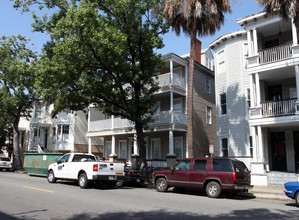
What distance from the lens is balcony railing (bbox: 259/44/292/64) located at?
666 inches

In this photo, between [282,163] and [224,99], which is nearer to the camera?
[282,163]

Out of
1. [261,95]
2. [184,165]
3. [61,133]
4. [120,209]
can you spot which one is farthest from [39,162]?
[261,95]

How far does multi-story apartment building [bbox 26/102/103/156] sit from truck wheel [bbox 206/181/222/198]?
2276 cm

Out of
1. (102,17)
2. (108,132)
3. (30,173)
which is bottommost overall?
(30,173)

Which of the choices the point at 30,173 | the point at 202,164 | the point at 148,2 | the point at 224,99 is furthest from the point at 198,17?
the point at 30,173

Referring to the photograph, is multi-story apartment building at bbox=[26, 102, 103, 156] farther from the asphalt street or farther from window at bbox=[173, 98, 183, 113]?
the asphalt street

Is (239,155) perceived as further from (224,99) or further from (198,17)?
(198,17)

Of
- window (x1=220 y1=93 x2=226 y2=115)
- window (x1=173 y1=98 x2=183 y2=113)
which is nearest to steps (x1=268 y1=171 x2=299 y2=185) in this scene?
window (x1=220 y1=93 x2=226 y2=115)

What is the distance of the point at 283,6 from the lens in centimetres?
1420

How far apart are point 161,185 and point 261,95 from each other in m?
10.2

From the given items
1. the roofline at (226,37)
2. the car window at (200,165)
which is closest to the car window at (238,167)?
the car window at (200,165)

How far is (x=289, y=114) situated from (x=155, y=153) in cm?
1273

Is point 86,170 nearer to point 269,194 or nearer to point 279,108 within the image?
point 269,194

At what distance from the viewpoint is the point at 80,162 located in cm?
1429
